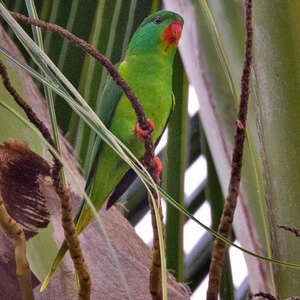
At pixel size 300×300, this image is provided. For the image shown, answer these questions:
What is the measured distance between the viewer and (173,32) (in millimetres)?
587

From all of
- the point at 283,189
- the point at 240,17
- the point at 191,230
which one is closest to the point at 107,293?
the point at 283,189

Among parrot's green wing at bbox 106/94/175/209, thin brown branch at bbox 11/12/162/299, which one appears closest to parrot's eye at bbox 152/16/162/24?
parrot's green wing at bbox 106/94/175/209

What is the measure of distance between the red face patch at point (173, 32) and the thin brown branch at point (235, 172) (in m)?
0.25

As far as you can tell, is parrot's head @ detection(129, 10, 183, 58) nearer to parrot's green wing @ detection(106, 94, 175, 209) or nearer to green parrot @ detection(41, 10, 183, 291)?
green parrot @ detection(41, 10, 183, 291)

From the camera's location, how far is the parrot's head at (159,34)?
58 centimetres

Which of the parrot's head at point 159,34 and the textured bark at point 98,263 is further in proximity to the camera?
the parrot's head at point 159,34

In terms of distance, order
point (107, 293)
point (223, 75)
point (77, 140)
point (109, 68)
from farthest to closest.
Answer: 1. point (77, 140)
2. point (223, 75)
3. point (107, 293)
4. point (109, 68)

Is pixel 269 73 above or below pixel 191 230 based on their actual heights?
above

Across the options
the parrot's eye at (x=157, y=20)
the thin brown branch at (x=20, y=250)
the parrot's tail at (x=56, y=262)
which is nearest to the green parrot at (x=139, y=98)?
the parrot's eye at (x=157, y=20)

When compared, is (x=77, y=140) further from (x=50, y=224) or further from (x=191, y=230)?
(x=191, y=230)

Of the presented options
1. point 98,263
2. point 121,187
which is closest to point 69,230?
point 98,263

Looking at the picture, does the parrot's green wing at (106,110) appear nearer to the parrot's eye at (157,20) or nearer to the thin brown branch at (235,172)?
the parrot's eye at (157,20)

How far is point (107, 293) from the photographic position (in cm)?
48

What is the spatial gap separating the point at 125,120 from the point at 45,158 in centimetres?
15
